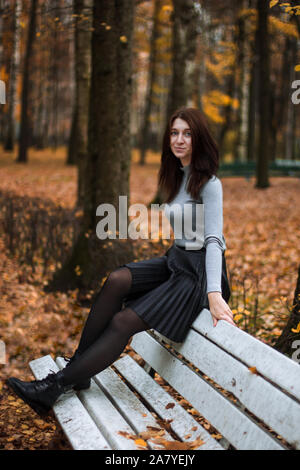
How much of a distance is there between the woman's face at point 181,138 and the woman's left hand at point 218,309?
2.91 feet

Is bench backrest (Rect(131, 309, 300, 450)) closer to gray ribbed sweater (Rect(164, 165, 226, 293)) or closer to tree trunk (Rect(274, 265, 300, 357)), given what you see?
gray ribbed sweater (Rect(164, 165, 226, 293))

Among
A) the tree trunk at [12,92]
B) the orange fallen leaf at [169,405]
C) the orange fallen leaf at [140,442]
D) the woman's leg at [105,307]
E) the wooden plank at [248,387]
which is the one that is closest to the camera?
the wooden plank at [248,387]

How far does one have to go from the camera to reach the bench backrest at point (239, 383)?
1.79 meters

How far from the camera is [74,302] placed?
489cm

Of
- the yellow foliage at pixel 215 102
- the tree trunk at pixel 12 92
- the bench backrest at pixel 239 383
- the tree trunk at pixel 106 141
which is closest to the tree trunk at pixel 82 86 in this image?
the tree trunk at pixel 106 141

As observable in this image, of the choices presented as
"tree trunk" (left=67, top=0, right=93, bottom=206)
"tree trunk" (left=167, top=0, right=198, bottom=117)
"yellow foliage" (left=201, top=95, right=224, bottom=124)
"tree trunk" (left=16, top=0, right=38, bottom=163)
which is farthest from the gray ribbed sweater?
"yellow foliage" (left=201, top=95, right=224, bottom=124)

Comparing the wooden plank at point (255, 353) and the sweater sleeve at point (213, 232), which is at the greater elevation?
the sweater sleeve at point (213, 232)

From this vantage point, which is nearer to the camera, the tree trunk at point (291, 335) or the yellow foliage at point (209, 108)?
the tree trunk at point (291, 335)

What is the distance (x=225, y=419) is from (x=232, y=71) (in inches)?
647

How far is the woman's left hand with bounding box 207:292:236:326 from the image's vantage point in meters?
2.32

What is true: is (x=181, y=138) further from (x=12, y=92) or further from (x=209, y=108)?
(x=209, y=108)

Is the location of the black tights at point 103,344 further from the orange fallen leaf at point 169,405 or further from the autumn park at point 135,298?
the orange fallen leaf at point 169,405

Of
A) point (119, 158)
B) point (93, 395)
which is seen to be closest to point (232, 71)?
point (119, 158)
